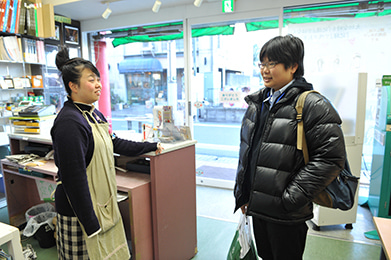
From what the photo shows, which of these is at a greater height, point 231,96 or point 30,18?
point 30,18

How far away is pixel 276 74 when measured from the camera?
1.34 m

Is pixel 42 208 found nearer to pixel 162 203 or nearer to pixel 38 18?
pixel 162 203

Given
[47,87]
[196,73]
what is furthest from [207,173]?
[47,87]

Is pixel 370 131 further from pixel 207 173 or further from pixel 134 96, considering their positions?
pixel 134 96

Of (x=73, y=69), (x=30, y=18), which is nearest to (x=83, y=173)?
(x=73, y=69)

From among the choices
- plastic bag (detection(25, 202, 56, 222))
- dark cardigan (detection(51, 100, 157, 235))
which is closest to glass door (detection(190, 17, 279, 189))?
plastic bag (detection(25, 202, 56, 222))

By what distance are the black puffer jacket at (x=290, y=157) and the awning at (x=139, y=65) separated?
11.5 feet

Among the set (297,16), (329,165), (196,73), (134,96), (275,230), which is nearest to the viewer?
(329,165)

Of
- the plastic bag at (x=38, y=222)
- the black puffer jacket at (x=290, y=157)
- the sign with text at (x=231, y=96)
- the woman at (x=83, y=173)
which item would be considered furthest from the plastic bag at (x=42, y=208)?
the sign with text at (x=231, y=96)

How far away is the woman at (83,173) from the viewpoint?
53.6 inches

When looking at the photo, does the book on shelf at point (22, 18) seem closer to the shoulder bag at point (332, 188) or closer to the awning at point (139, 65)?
the awning at point (139, 65)

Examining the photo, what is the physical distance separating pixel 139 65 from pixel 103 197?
3.74 metres

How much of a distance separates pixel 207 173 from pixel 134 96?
79.3 inches

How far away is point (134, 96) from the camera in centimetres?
501
